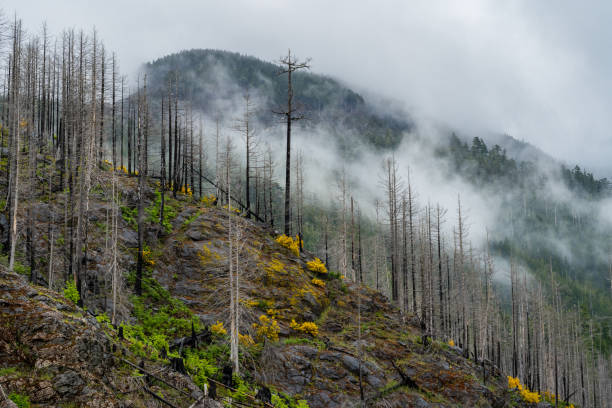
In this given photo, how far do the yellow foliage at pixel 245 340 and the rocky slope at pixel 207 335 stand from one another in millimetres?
83

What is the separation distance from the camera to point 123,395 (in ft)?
31.9

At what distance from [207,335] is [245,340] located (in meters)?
2.19

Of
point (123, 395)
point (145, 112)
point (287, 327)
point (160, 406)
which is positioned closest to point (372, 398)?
point (287, 327)

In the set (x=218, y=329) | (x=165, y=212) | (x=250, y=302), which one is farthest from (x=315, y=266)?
(x=165, y=212)

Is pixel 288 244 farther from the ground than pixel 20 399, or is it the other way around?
pixel 20 399

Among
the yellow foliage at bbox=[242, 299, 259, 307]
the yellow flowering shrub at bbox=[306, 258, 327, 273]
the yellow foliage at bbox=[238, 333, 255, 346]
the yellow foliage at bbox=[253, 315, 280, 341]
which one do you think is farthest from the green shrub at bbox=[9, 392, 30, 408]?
the yellow flowering shrub at bbox=[306, 258, 327, 273]

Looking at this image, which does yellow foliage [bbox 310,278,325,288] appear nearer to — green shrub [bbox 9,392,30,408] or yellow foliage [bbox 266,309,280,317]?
yellow foliage [bbox 266,309,280,317]

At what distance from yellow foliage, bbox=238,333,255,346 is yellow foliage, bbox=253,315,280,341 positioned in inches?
26.8

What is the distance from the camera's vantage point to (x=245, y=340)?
19828 mm

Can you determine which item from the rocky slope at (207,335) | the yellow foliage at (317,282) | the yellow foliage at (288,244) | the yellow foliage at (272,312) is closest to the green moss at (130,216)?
the rocky slope at (207,335)

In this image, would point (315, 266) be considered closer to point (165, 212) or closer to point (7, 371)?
point (165, 212)

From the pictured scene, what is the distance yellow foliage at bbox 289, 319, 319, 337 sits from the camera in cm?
2253

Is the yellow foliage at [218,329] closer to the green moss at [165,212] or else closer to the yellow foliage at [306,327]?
the yellow foliage at [306,327]

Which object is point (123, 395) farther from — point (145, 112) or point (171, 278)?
point (145, 112)
